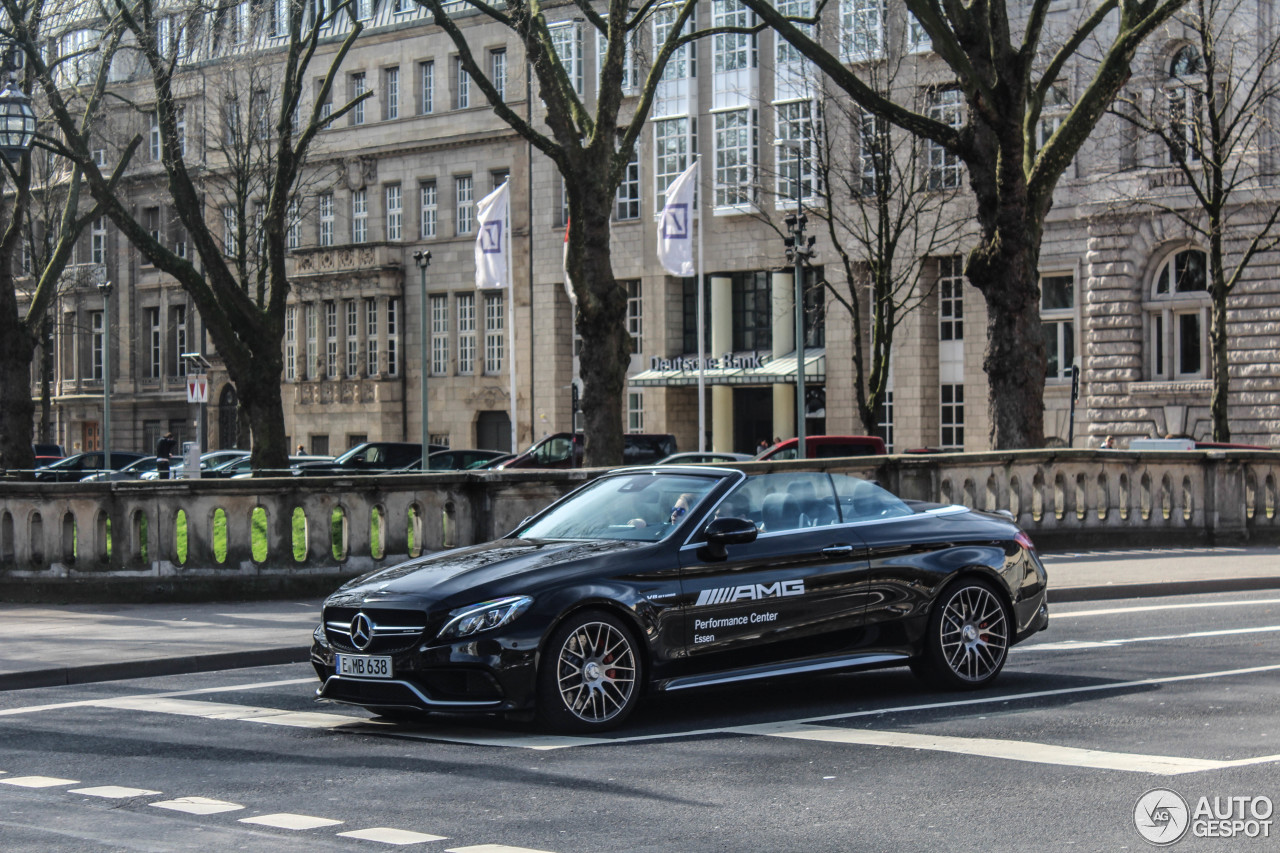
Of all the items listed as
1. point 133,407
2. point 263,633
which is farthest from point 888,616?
point 133,407

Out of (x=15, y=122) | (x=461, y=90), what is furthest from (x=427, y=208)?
(x=15, y=122)

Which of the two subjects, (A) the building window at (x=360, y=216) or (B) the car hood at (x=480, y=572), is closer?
(B) the car hood at (x=480, y=572)

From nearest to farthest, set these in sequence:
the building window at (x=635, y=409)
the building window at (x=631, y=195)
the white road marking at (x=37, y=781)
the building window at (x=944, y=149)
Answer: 1. the white road marking at (x=37, y=781)
2. the building window at (x=944, y=149)
3. the building window at (x=631, y=195)
4. the building window at (x=635, y=409)

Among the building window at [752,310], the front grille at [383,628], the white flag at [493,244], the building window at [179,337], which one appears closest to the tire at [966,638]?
the front grille at [383,628]

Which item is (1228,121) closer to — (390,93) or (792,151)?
(792,151)

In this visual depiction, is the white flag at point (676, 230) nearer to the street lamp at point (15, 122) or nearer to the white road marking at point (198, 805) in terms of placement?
the street lamp at point (15, 122)

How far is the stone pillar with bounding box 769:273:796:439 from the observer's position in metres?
51.5

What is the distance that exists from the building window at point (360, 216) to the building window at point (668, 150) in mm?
14299

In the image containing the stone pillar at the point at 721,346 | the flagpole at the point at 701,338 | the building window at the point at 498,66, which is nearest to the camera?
the flagpole at the point at 701,338

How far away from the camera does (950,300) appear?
47781 mm

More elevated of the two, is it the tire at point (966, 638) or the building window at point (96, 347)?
the building window at point (96, 347)

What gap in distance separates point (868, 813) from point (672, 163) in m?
47.7

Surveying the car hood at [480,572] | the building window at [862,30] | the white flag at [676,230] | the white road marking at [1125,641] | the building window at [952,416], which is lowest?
the white road marking at [1125,641]

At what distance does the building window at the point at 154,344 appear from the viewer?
72.3 meters
